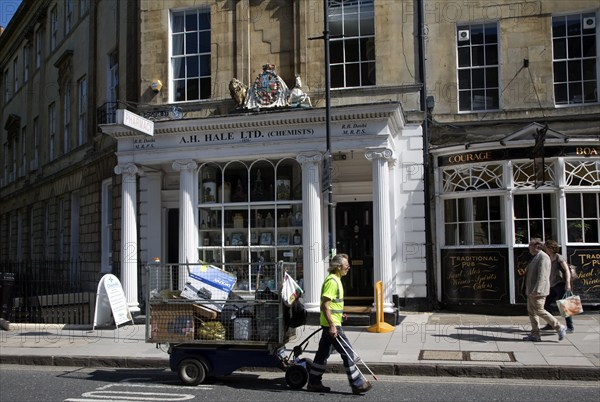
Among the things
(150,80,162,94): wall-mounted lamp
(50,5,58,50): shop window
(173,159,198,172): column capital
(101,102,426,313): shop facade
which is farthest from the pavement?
(50,5,58,50): shop window

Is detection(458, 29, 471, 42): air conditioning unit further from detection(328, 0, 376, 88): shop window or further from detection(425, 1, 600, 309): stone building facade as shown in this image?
detection(328, 0, 376, 88): shop window

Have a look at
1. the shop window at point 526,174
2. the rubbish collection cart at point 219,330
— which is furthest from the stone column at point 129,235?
the shop window at point 526,174

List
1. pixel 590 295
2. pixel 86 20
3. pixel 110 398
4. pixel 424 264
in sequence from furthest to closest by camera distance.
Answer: pixel 86 20
pixel 424 264
pixel 590 295
pixel 110 398

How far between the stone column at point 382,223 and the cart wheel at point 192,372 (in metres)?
5.19

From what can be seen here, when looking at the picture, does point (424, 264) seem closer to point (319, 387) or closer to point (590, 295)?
point (590, 295)

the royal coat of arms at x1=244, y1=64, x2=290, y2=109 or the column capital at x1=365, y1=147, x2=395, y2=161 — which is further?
the royal coat of arms at x1=244, y1=64, x2=290, y2=109

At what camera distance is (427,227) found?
14.2 m

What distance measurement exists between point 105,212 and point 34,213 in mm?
10160

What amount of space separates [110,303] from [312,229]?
4381mm

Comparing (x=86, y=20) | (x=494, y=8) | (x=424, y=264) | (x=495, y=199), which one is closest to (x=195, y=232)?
(x=424, y=264)

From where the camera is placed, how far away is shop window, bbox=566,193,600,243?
13.2m

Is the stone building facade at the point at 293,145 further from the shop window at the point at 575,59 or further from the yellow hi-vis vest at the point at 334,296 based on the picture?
the yellow hi-vis vest at the point at 334,296

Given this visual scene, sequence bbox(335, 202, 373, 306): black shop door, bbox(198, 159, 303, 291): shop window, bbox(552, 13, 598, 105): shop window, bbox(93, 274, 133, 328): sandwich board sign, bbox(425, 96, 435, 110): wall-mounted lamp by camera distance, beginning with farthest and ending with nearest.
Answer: bbox(335, 202, 373, 306): black shop door → bbox(425, 96, 435, 110): wall-mounted lamp → bbox(198, 159, 303, 291): shop window → bbox(552, 13, 598, 105): shop window → bbox(93, 274, 133, 328): sandwich board sign

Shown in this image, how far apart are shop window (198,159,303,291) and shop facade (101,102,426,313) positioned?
0.08 feet
